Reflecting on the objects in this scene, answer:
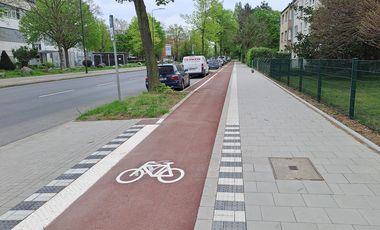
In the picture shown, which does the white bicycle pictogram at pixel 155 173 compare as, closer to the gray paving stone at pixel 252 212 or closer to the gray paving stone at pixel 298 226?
the gray paving stone at pixel 252 212

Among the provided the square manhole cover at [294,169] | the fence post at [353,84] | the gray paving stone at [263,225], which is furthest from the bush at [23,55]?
the gray paving stone at [263,225]

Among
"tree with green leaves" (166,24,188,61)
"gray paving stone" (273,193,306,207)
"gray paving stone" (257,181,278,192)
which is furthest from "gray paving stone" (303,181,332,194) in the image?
"tree with green leaves" (166,24,188,61)

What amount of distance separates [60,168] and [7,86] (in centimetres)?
2219

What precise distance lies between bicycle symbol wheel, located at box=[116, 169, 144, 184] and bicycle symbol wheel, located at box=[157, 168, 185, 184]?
0.35 metres

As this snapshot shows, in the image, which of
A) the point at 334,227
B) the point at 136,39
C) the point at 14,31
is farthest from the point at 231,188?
the point at 136,39

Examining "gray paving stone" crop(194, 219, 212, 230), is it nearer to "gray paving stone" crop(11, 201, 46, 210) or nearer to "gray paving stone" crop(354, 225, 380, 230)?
"gray paving stone" crop(354, 225, 380, 230)

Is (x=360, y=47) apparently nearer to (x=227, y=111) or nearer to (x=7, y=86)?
(x=227, y=111)

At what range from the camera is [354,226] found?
3492mm

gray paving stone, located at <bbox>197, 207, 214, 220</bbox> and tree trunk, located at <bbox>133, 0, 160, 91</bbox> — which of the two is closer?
gray paving stone, located at <bbox>197, 207, 214, 220</bbox>

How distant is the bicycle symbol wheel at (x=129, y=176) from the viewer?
502cm

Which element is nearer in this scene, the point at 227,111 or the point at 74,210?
the point at 74,210

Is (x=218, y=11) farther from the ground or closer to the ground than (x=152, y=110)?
farther from the ground

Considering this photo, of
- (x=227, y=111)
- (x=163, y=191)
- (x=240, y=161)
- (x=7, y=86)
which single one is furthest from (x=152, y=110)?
(x=7, y=86)

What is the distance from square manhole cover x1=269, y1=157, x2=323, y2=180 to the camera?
492 centimetres
